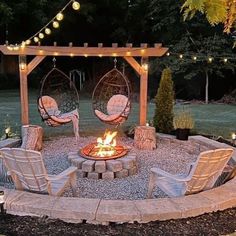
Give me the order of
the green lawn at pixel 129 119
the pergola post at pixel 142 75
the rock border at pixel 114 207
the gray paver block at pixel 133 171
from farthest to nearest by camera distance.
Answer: the green lawn at pixel 129 119 < the pergola post at pixel 142 75 < the gray paver block at pixel 133 171 < the rock border at pixel 114 207

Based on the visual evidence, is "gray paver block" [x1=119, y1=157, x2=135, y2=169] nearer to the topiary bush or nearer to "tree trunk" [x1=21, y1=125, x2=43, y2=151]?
"tree trunk" [x1=21, y1=125, x2=43, y2=151]

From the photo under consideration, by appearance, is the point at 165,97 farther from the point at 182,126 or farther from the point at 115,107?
the point at 115,107

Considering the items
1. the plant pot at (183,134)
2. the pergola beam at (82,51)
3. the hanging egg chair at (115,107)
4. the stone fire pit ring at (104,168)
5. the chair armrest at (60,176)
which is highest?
the pergola beam at (82,51)

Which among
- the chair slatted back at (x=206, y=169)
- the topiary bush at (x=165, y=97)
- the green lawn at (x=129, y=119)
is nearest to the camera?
the chair slatted back at (x=206, y=169)

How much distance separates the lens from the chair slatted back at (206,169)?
341 centimetres

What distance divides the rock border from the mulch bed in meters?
0.05

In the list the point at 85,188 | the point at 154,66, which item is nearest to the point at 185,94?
the point at 154,66

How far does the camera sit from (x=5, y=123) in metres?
8.71

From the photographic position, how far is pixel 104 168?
473cm

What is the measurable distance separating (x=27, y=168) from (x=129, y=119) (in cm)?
633

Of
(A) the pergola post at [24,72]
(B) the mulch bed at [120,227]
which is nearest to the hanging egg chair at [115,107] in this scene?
(A) the pergola post at [24,72]

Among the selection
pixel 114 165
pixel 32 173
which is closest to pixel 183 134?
pixel 114 165

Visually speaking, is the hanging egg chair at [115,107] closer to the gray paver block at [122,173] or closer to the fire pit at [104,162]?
the fire pit at [104,162]

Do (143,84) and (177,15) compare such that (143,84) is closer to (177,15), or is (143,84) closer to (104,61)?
(177,15)
